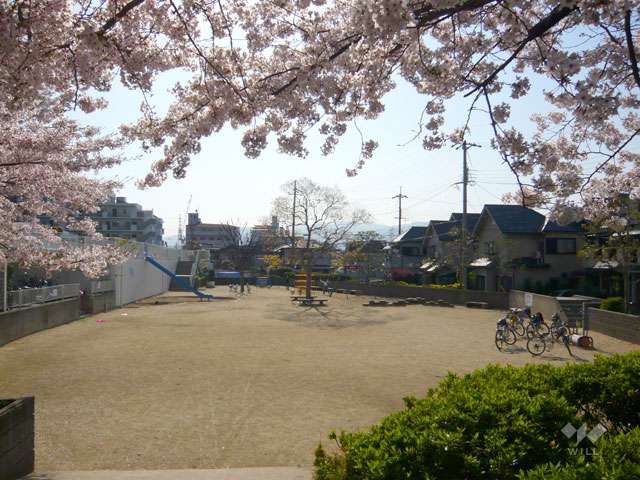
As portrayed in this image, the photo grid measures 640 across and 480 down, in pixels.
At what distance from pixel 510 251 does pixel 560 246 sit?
127 inches

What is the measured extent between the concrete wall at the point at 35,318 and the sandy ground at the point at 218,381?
41 centimetres

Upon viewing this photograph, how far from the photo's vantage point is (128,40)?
5980 millimetres

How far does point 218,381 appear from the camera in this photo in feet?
36.5

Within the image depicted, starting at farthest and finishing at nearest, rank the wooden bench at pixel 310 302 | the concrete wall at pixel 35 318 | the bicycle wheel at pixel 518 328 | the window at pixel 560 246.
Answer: the window at pixel 560 246 < the wooden bench at pixel 310 302 < the bicycle wheel at pixel 518 328 < the concrete wall at pixel 35 318

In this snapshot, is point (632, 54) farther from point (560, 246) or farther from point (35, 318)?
point (560, 246)

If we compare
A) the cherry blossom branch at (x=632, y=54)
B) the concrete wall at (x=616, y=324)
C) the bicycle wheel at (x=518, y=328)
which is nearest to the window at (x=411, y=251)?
the concrete wall at (x=616, y=324)

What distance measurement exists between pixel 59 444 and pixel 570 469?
6196 mm

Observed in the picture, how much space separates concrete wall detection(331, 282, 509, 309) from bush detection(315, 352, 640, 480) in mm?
29157

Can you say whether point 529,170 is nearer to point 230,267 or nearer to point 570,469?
point 570,469

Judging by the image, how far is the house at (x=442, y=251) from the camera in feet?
149

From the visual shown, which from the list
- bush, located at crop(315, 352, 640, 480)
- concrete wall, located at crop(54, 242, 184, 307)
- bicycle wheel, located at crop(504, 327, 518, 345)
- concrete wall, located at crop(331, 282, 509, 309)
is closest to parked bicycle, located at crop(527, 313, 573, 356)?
bicycle wheel, located at crop(504, 327, 518, 345)

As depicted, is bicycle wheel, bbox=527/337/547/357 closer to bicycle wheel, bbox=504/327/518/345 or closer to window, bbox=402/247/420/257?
bicycle wheel, bbox=504/327/518/345

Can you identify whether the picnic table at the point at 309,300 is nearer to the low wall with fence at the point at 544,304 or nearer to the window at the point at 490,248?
the low wall with fence at the point at 544,304

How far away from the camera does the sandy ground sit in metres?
7.03
